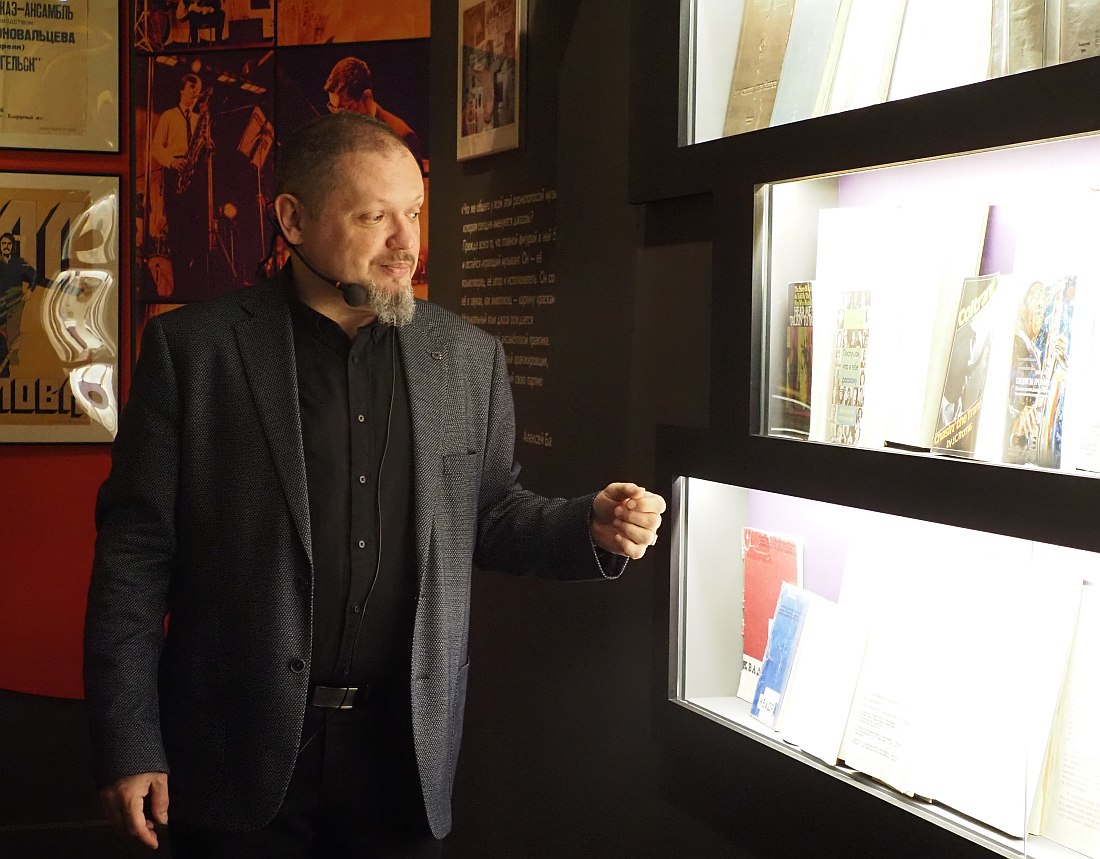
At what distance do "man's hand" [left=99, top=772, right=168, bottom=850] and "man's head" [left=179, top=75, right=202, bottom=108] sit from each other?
4464 millimetres

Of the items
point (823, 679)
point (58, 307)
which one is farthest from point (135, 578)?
point (58, 307)

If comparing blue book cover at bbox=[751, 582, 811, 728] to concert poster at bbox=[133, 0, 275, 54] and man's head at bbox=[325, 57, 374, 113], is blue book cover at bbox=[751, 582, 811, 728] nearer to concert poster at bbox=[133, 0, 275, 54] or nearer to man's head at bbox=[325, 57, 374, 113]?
man's head at bbox=[325, 57, 374, 113]

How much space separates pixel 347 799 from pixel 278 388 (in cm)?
76

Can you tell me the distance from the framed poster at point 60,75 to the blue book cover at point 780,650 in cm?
493

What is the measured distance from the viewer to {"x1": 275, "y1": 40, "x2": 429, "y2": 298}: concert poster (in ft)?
18.3

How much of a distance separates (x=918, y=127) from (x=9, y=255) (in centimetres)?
526

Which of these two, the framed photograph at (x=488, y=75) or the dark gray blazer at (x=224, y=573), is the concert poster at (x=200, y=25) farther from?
the dark gray blazer at (x=224, y=573)

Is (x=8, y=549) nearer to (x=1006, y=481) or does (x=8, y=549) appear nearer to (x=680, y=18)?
(x=680, y=18)

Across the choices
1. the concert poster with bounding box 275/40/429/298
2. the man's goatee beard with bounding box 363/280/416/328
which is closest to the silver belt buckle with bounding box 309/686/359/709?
the man's goatee beard with bounding box 363/280/416/328

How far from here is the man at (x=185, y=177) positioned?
5832 mm

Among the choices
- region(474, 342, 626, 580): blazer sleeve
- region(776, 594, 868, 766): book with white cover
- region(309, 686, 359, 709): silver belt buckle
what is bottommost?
region(309, 686, 359, 709): silver belt buckle

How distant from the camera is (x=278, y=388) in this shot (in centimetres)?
215

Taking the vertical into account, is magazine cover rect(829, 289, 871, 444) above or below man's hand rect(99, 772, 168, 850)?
above

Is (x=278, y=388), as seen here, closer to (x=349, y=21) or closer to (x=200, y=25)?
(x=349, y=21)
